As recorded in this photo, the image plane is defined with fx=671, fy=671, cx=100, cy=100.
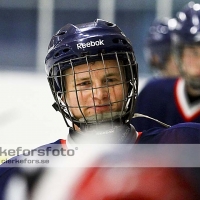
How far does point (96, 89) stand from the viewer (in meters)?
2.20

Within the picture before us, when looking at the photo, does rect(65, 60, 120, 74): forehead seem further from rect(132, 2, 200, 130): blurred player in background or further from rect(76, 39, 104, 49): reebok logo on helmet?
rect(132, 2, 200, 130): blurred player in background

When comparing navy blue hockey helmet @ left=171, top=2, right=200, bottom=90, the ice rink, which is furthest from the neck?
the ice rink

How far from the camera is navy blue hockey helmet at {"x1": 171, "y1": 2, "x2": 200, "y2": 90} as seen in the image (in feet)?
11.8

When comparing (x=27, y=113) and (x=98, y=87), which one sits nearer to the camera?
(x=98, y=87)

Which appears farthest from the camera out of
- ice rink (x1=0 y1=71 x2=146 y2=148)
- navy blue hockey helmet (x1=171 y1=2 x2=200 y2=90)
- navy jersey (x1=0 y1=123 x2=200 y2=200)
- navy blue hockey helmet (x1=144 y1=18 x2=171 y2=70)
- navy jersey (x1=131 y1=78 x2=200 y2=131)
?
navy blue hockey helmet (x1=144 y1=18 x2=171 y2=70)

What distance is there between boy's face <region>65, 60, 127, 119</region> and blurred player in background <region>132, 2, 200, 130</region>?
1.15m

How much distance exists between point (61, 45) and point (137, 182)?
55 cm

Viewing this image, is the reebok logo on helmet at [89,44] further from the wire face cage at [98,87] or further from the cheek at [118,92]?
the cheek at [118,92]

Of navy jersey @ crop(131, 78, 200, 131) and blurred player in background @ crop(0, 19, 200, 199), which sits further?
navy jersey @ crop(131, 78, 200, 131)

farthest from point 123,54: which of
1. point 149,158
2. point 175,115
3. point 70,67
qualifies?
point 175,115

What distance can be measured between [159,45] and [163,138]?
3.76m

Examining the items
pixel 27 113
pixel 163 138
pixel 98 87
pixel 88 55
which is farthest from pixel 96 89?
pixel 27 113

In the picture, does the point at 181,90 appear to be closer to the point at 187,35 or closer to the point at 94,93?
the point at 187,35

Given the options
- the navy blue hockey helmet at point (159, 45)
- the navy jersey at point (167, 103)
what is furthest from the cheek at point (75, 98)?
the navy blue hockey helmet at point (159, 45)
